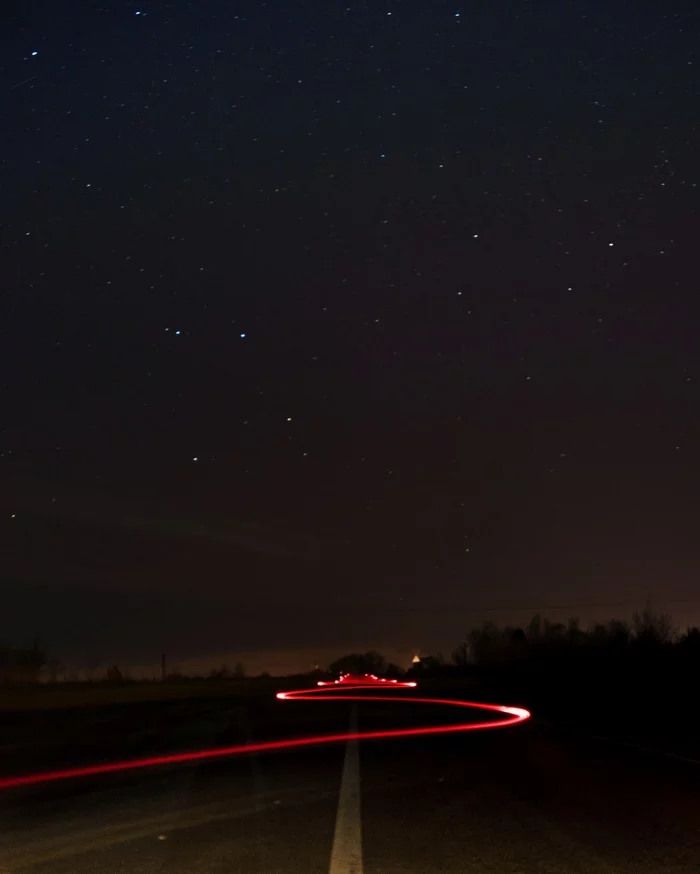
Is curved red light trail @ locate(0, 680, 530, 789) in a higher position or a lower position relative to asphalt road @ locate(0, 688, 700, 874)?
higher

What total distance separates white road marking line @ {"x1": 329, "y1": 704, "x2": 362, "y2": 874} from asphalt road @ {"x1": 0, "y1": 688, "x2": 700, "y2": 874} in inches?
0.9

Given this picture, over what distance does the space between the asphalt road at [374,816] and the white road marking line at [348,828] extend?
23 millimetres

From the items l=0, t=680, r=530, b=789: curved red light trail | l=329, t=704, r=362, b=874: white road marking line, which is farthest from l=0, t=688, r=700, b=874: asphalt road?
l=0, t=680, r=530, b=789: curved red light trail

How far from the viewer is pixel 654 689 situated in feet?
148

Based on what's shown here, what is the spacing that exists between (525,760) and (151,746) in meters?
8.58

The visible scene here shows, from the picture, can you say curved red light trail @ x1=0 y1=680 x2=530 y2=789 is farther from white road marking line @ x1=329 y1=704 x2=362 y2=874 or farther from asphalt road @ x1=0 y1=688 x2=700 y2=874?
white road marking line @ x1=329 y1=704 x2=362 y2=874

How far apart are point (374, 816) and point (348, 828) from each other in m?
0.97

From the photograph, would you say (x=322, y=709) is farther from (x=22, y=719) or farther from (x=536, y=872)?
(x=536, y=872)

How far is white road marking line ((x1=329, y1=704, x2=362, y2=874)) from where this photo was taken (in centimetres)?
939

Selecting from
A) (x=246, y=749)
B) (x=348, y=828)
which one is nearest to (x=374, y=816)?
(x=348, y=828)

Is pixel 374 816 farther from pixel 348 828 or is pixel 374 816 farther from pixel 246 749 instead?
pixel 246 749

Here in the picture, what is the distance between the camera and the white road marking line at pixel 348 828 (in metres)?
9.39

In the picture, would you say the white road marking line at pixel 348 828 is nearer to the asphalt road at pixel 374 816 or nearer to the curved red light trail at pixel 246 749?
the asphalt road at pixel 374 816

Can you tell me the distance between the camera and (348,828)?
1141cm
